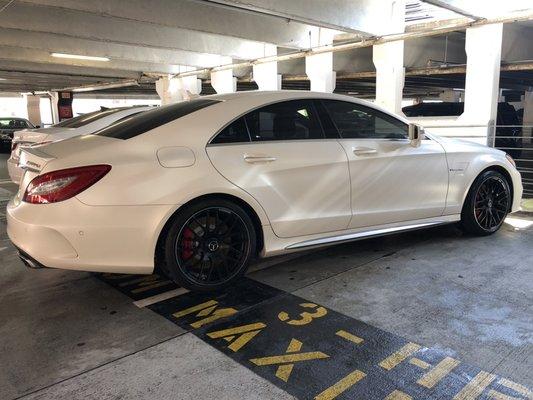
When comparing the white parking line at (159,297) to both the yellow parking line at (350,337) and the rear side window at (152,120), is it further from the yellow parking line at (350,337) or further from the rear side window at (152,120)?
the yellow parking line at (350,337)

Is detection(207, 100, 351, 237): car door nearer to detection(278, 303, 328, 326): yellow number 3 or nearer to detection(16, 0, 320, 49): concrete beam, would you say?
detection(278, 303, 328, 326): yellow number 3

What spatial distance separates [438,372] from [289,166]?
6.01 feet

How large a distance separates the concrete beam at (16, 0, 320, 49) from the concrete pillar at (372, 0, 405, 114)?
2.05 metres

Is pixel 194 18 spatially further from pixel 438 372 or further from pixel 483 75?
pixel 438 372

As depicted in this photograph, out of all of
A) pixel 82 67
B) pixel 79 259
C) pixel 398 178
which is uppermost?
pixel 82 67

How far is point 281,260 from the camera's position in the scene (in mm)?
4277

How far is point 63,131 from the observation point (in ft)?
22.2

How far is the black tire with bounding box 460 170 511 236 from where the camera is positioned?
A: 4750 mm

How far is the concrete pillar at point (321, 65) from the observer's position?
1034 centimetres

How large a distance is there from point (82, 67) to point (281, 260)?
44.7ft

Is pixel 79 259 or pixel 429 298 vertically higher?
pixel 79 259

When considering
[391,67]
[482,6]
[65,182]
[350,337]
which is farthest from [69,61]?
[350,337]

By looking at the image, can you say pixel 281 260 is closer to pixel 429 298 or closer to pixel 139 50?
pixel 429 298

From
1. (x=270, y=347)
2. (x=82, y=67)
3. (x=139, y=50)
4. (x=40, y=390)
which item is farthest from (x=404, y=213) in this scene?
(x=82, y=67)
